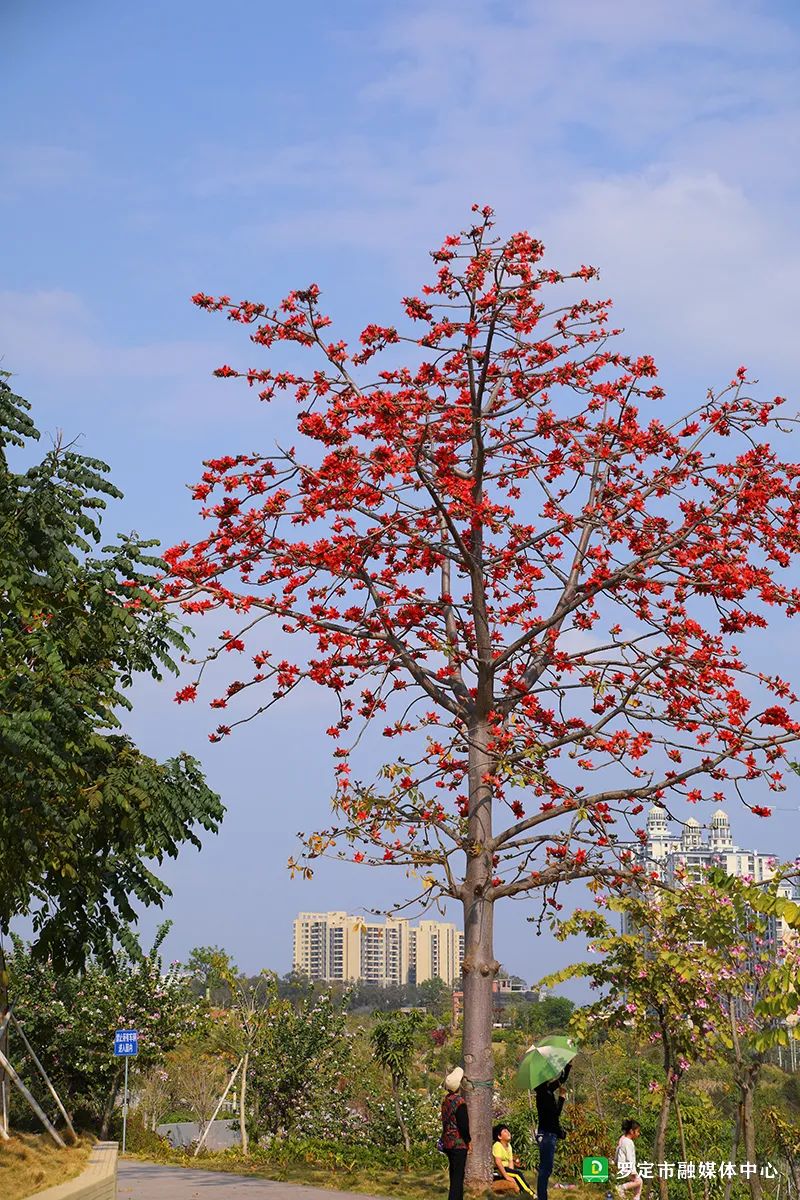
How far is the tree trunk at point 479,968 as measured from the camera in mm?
13078

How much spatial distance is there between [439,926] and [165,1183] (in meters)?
182

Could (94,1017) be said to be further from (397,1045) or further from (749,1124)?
(749,1124)

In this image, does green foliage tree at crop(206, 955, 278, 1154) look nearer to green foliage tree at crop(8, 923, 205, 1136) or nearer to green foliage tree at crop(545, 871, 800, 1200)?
green foliage tree at crop(8, 923, 205, 1136)

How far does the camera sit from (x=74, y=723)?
466 inches

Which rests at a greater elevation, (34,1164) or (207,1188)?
(34,1164)

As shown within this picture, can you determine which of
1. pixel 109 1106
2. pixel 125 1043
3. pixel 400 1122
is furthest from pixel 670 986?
pixel 109 1106

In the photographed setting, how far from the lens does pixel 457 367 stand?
45.8 ft

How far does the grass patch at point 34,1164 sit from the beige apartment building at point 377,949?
171 meters

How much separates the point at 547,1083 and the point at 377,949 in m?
183

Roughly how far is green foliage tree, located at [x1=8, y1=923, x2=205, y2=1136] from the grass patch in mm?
10082

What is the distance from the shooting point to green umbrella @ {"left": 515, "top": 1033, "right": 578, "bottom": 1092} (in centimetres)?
1325

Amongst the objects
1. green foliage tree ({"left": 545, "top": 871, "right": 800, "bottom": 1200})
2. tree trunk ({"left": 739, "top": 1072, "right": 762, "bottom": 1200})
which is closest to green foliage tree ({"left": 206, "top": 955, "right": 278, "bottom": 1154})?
green foliage tree ({"left": 545, "top": 871, "right": 800, "bottom": 1200})

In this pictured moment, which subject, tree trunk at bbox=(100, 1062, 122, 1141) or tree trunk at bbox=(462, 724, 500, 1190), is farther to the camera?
tree trunk at bbox=(100, 1062, 122, 1141)

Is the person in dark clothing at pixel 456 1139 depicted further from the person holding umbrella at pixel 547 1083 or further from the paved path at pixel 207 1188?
the paved path at pixel 207 1188
